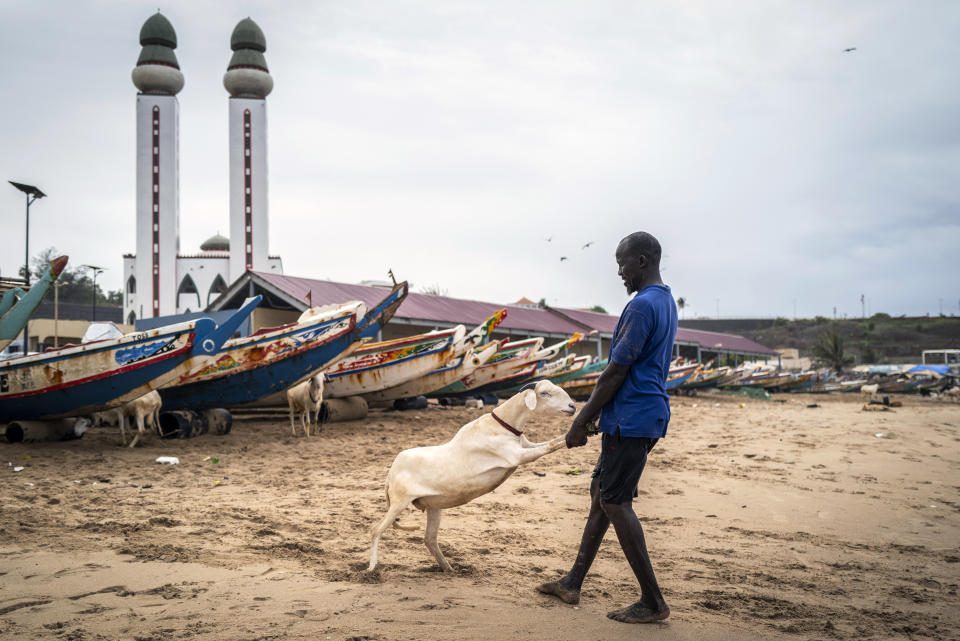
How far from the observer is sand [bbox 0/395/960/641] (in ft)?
10.1

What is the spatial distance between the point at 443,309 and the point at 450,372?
9788 mm

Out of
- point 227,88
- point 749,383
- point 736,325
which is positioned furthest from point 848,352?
point 227,88

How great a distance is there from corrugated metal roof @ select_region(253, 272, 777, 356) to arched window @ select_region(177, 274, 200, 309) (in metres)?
22.7

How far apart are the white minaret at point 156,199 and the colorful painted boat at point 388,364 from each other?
107 feet

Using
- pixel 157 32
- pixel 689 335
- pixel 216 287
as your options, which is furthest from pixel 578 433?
pixel 157 32

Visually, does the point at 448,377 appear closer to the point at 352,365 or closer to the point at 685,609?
the point at 352,365

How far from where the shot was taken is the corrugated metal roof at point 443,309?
20.7 m

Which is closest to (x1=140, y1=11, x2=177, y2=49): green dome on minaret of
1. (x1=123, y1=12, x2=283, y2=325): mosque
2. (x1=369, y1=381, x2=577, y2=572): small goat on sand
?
(x1=123, y1=12, x2=283, y2=325): mosque

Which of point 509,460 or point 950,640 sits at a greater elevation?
point 509,460

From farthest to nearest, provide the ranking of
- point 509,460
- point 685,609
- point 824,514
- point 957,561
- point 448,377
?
point 448,377, point 824,514, point 957,561, point 509,460, point 685,609

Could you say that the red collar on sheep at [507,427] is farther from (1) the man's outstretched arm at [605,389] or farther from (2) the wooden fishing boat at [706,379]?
(2) the wooden fishing boat at [706,379]

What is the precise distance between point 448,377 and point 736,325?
8706cm

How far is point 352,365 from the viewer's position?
47.5 ft

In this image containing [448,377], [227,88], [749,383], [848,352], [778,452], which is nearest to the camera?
[778,452]
